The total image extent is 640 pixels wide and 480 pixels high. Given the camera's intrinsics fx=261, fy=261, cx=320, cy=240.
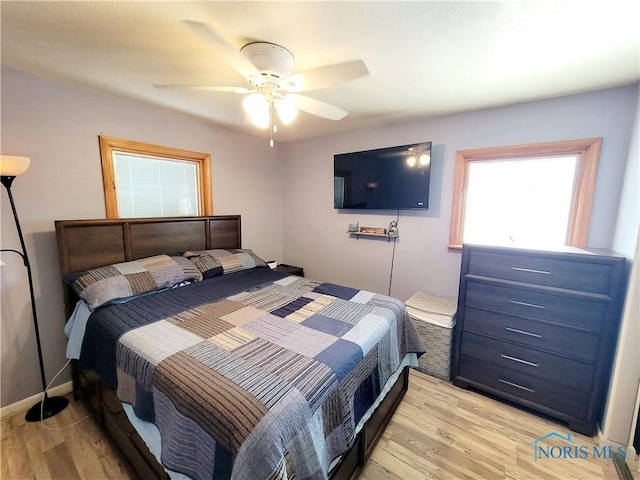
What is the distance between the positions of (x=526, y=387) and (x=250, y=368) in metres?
2.05

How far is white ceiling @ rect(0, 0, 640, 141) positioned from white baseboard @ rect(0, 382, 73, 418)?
2.33 metres

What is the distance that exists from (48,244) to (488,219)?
3699mm

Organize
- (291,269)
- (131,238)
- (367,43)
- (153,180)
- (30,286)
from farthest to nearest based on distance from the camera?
1. (291,269)
2. (153,180)
3. (131,238)
4. (30,286)
5. (367,43)

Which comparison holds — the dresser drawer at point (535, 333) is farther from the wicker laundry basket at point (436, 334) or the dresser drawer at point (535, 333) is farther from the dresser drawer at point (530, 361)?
the wicker laundry basket at point (436, 334)

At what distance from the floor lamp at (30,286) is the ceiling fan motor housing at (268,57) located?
58.1 inches

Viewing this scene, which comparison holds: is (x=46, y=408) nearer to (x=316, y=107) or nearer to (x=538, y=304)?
(x=316, y=107)

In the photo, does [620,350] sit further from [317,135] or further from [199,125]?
[199,125]

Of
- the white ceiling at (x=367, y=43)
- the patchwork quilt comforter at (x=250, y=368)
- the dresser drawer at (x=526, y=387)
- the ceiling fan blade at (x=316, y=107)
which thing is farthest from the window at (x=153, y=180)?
the dresser drawer at (x=526, y=387)

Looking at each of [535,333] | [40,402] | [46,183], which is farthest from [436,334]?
[46,183]

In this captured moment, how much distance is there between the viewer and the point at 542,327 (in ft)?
6.02

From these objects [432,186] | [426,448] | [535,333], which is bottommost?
[426,448]

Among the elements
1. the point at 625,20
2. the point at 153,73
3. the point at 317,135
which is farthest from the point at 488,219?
the point at 153,73

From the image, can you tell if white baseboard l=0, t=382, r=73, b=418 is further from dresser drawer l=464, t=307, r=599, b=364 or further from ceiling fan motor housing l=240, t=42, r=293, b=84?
dresser drawer l=464, t=307, r=599, b=364

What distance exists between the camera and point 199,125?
279 centimetres
